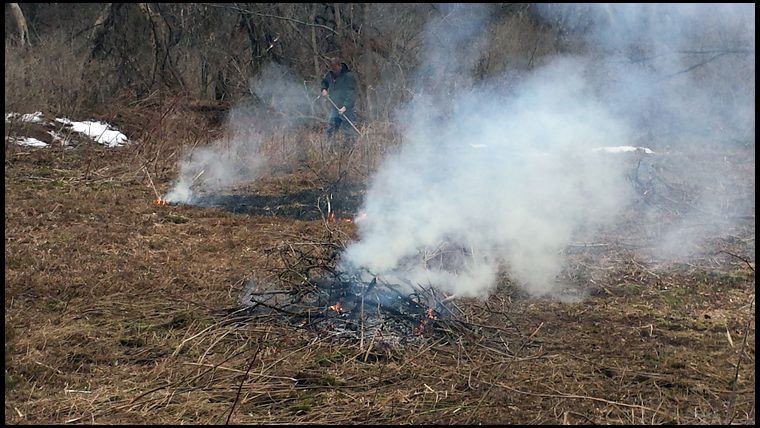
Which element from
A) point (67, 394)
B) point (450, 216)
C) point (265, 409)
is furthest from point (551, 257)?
point (67, 394)

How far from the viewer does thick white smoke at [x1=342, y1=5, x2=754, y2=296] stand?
6105 mm

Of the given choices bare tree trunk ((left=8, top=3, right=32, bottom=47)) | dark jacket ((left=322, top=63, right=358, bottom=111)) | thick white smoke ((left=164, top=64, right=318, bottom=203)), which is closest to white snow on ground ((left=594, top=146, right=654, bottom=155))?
dark jacket ((left=322, top=63, right=358, bottom=111))

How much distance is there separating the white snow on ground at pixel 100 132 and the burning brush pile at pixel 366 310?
9050mm

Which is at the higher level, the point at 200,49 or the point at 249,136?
the point at 200,49

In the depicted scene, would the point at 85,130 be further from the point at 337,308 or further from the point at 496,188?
the point at 337,308

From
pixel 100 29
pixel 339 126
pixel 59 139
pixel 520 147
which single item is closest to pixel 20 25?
pixel 100 29

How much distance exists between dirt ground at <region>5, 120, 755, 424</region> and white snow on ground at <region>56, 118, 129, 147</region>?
600 cm

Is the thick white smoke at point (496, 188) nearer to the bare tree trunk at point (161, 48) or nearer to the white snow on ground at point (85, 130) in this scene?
the white snow on ground at point (85, 130)

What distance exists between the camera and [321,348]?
4383mm

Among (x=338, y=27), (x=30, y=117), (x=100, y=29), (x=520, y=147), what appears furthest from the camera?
(x=100, y=29)

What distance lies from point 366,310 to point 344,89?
805cm

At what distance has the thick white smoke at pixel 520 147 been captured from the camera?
6105mm

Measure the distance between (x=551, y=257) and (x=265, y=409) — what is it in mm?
4046

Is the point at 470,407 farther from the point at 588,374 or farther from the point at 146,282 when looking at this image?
the point at 146,282
